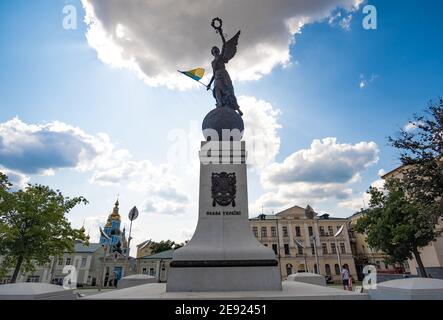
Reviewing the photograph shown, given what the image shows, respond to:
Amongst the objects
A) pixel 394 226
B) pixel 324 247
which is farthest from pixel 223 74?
pixel 324 247

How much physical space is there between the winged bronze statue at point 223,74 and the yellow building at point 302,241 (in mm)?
40857

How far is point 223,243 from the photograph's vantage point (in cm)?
819

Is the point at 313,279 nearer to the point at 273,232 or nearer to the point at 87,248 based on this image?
the point at 273,232

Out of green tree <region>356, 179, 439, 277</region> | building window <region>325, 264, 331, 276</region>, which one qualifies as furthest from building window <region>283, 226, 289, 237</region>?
green tree <region>356, 179, 439, 277</region>

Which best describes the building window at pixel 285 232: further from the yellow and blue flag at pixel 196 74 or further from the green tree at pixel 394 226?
the yellow and blue flag at pixel 196 74

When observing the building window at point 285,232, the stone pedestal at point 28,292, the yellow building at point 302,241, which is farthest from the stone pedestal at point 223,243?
the building window at point 285,232

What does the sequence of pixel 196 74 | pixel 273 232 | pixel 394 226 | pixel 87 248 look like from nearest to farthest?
pixel 196 74 < pixel 394 226 < pixel 273 232 < pixel 87 248

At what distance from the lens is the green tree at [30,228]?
17250 mm

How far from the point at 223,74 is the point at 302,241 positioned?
4489 centimetres

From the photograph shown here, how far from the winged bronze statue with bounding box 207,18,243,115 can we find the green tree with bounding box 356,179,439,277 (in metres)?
20.5
